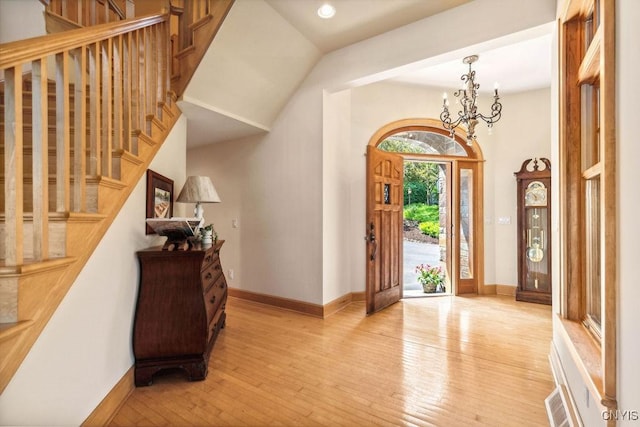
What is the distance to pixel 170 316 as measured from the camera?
2006mm

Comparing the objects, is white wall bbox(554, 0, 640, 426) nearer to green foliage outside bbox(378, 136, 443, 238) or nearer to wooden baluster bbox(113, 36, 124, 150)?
wooden baluster bbox(113, 36, 124, 150)

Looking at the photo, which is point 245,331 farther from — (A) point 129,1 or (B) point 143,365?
(A) point 129,1

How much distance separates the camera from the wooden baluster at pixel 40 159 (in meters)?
1.11

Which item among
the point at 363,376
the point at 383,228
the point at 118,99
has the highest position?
the point at 118,99

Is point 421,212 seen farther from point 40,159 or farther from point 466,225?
point 40,159

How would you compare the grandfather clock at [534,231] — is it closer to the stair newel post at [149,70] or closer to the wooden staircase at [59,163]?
the wooden staircase at [59,163]

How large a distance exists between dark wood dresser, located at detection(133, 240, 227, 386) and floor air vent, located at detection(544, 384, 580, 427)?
2.22 m

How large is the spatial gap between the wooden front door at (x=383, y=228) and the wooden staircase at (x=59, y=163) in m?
2.28

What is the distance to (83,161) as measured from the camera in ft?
4.59

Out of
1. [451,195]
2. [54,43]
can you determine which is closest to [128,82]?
[54,43]

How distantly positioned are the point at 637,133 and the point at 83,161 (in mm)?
2270

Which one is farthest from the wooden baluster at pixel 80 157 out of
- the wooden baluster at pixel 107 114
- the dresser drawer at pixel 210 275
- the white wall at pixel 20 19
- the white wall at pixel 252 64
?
the white wall at pixel 20 19

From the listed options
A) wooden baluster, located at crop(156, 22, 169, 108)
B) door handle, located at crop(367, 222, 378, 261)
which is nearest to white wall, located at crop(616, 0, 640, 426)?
door handle, located at crop(367, 222, 378, 261)

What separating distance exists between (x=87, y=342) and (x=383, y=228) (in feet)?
9.95
